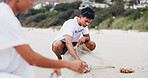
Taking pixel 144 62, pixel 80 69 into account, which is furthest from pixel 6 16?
pixel 144 62

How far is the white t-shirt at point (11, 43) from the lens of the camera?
1477 mm

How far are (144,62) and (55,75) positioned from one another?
3230 millimetres

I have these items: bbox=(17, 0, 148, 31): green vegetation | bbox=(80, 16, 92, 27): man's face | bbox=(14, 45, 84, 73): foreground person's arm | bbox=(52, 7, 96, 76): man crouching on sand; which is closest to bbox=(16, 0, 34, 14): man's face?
bbox=(14, 45, 84, 73): foreground person's arm

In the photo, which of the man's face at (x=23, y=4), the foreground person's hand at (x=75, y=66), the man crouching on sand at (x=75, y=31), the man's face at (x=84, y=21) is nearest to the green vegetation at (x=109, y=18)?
the man crouching on sand at (x=75, y=31)

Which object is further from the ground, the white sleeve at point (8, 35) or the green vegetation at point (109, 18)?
the white sleeve at point (8, 35)

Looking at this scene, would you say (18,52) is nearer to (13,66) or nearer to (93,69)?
(13,66)

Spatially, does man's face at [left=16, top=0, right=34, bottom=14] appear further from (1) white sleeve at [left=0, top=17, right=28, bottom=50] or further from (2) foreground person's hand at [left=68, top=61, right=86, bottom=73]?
(2) foreground person's hand at [left=68, top=61, right=86, bottom=73]

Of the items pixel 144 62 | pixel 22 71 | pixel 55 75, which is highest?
pixel 22 71

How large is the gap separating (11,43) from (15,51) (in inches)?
4.2

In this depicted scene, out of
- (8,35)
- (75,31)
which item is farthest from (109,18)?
(8,35)

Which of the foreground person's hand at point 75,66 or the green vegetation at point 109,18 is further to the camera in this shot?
the green vegetation at point 109,18

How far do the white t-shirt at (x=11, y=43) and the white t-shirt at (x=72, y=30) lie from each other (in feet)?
6.99

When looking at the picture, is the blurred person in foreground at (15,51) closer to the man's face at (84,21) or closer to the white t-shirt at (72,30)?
the white t-shirt at (72,30)

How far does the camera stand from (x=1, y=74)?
5.05 ft
